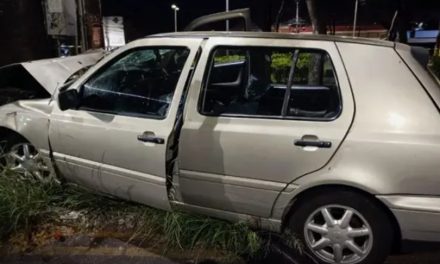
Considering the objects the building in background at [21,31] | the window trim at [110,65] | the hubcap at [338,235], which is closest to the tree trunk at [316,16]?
the building in background at [21,31]

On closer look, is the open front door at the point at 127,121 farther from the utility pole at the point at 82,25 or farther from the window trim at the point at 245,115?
the utility pole at the point at 82,25

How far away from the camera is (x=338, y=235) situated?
290cm

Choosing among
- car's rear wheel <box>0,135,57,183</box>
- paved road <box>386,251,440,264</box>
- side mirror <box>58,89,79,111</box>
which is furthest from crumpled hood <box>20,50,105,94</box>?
paved road <box>386,251,440,264</box>

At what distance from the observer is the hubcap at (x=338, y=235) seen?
2.84 meters

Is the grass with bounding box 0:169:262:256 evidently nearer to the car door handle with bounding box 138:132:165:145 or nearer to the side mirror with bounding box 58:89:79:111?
the car door handle with bounding box 138:132:165:145

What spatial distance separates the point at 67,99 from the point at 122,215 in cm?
111

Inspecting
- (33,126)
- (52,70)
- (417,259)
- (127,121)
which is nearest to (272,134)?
(127,121)

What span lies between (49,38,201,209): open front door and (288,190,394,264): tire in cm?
107

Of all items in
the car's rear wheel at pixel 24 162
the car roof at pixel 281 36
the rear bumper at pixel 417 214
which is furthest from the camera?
the car's rear wheel at pixel 24 162

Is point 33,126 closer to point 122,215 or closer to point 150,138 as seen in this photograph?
point 122,215

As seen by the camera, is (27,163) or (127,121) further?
(27,163)

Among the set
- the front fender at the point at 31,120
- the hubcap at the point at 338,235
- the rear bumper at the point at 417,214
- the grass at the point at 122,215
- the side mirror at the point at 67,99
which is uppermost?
the side mirror at the point at 67,99

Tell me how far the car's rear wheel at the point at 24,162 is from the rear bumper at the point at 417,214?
9.40 feet

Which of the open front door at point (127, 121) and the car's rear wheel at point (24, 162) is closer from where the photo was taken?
the open front door at point (127, 121)
